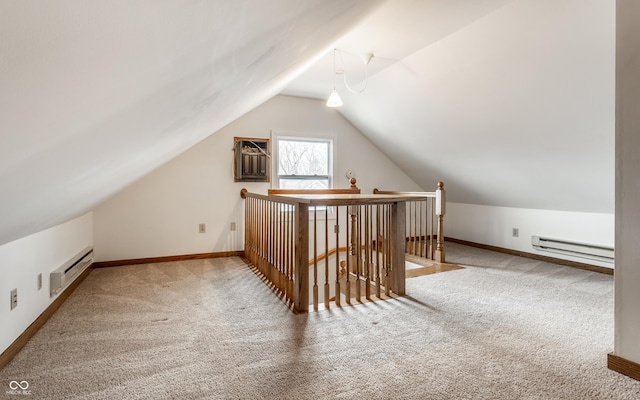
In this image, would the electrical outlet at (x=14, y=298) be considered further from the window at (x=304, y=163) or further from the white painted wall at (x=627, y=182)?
the white painted wall at (x=627, y=182)

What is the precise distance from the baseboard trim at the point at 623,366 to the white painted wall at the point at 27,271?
3268mm

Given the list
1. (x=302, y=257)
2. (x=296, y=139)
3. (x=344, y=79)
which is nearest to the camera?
(x=302, y=257)

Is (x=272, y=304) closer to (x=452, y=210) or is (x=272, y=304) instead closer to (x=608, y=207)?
(x=608, y=207)

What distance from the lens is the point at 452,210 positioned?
19.1ft

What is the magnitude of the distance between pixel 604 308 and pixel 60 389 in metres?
3.64

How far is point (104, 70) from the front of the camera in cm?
65

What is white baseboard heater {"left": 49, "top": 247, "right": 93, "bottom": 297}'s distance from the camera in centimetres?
254

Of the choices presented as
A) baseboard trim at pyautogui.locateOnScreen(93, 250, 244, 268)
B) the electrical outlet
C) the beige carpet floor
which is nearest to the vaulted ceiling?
the electrical outlet

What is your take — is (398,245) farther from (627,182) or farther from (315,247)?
(627,182)

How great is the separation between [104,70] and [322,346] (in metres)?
1.81

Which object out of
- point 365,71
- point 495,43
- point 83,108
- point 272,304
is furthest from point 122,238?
point 495,43

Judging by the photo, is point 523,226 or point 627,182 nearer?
point 627,182

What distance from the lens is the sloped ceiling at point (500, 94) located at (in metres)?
2.42

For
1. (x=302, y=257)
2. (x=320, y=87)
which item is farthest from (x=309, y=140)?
(x=302, y=257)
